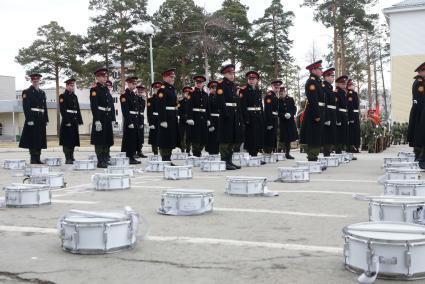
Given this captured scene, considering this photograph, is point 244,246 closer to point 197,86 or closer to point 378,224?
point 378,224

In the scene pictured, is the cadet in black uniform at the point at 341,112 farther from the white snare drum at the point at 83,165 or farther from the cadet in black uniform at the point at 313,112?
the white snare drum at the point at 83,165

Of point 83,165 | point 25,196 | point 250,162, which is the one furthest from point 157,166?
point 25,196

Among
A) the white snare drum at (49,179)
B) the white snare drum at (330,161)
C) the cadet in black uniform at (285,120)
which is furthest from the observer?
the cadet in black uniform at (285,120)

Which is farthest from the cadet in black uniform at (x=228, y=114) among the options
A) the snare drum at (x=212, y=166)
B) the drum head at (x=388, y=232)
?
the drum head at (x=388, y=232)

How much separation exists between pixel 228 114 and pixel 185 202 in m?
6.79

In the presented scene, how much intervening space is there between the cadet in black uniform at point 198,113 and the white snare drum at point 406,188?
9.80 metres

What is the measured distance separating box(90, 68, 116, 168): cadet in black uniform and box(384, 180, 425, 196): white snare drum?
8.76 m

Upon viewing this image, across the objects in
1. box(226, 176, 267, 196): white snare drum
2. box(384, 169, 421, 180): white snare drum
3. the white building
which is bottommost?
box(226, 176, 267, 196): white snare drum

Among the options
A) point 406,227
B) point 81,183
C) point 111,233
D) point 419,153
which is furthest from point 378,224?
point 419,153

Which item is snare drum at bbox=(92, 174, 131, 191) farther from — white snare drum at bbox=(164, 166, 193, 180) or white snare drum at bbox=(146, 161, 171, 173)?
white snare drum at bbox=(146, 161, 171, 173)

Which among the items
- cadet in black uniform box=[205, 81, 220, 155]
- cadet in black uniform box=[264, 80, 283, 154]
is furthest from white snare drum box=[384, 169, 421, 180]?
cadet in black uniform box=[205, 81, 220, 155]

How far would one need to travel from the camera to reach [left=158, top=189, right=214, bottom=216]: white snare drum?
21.3 feet

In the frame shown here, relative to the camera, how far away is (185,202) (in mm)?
6492

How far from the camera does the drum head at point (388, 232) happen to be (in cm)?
386
